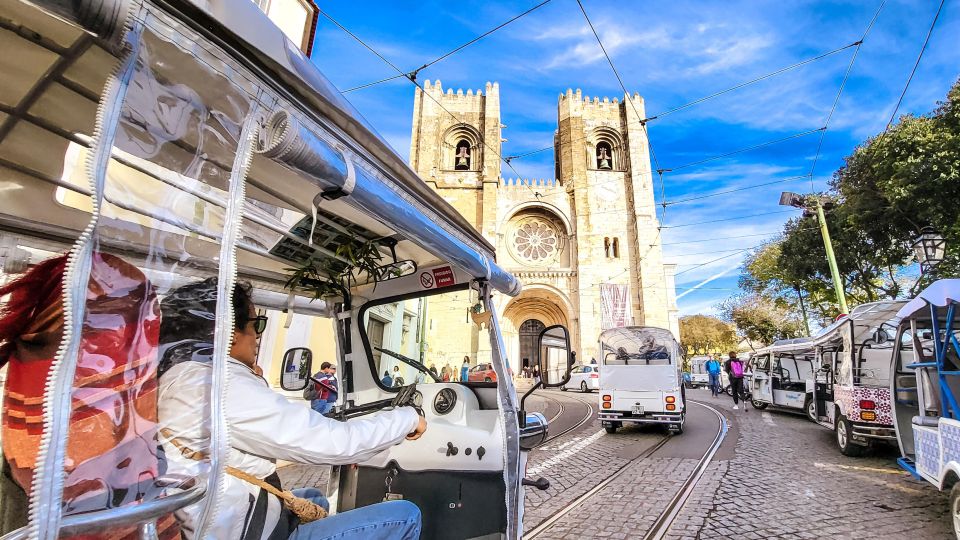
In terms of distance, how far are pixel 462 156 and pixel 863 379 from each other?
2638 centimetres

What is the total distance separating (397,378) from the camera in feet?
9.85

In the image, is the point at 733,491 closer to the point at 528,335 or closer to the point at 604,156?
the point at 528,335

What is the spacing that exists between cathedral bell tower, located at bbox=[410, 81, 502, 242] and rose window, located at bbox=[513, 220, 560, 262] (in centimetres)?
251

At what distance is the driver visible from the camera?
3.15 feet

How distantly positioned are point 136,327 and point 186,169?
1.26 ft

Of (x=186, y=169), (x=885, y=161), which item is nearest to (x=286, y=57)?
(x=186, y=169)

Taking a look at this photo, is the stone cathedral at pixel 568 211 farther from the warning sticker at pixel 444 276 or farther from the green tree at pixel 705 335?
the warning sticker at pixel 444 276

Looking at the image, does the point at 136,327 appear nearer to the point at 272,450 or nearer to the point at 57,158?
the point at 272,450

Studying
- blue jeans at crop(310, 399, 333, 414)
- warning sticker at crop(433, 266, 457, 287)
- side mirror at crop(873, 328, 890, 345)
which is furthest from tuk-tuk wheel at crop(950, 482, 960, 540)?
blue jeans at crop(310, 399, 333, 414)

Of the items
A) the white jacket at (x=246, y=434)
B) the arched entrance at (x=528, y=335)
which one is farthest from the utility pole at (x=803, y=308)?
the white jacket at (x=246, y=434)

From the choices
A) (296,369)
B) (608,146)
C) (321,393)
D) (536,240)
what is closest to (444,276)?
(296,369)

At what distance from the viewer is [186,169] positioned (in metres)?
1.01

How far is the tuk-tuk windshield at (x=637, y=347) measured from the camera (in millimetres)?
8484

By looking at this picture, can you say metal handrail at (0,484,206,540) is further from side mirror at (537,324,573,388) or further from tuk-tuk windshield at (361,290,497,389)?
tuk-tuk windshield at (361,290,497,389)
